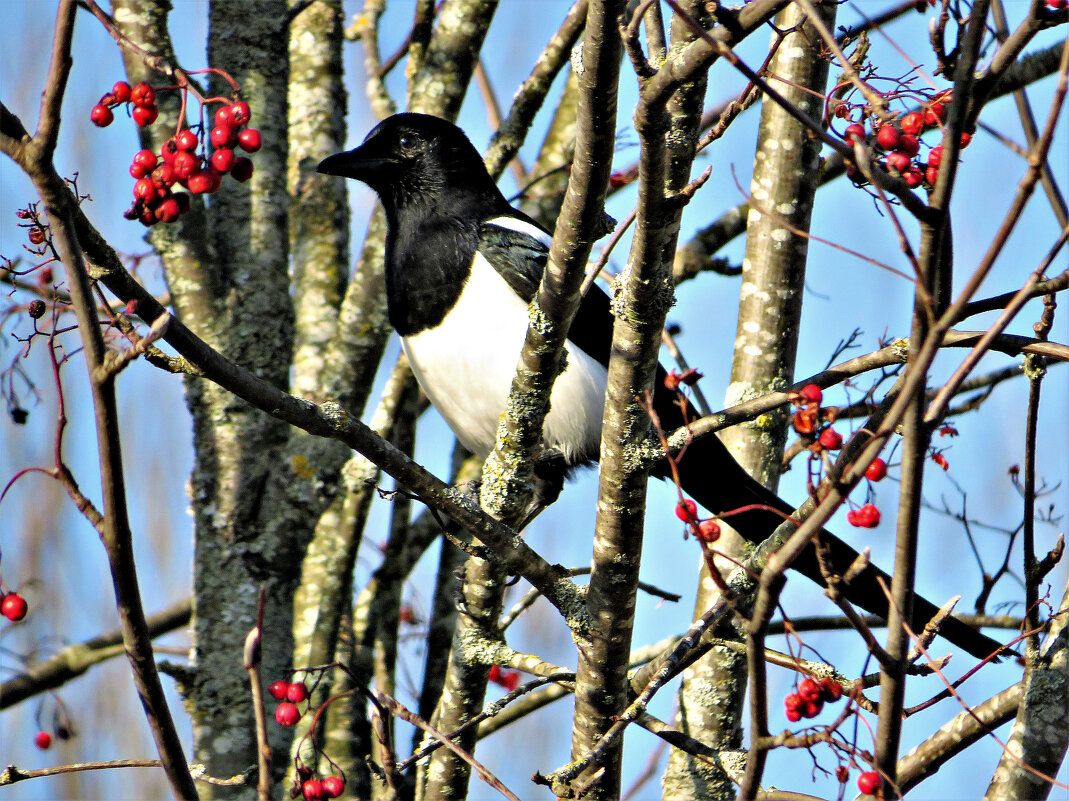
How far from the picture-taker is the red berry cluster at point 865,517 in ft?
6.02

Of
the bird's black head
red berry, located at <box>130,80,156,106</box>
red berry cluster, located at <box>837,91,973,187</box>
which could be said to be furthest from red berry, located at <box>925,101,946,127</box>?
the bird's black head

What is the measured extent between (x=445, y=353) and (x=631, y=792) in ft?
5.07

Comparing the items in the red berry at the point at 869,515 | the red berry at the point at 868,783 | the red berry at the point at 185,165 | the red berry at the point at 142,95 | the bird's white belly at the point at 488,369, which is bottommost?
the red berry at the point at 868,783

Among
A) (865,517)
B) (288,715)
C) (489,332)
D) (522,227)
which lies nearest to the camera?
(865,517)

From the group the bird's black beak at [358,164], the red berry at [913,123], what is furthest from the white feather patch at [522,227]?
the red berry at [913,123]

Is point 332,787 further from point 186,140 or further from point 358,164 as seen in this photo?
point 358,164

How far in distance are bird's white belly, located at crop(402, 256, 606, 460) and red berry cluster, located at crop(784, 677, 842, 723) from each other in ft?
5.78

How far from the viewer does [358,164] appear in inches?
164

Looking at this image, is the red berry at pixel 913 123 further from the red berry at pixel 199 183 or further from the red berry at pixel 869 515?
the red berry at pixel 199 183

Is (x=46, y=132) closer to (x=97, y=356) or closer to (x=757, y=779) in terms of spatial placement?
(x=97, y=356)

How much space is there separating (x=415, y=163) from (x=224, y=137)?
1.96 meters

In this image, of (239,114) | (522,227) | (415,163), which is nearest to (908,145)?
(239,114)

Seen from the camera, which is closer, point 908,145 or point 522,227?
point 908,145

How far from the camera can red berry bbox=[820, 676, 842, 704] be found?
1.96m
